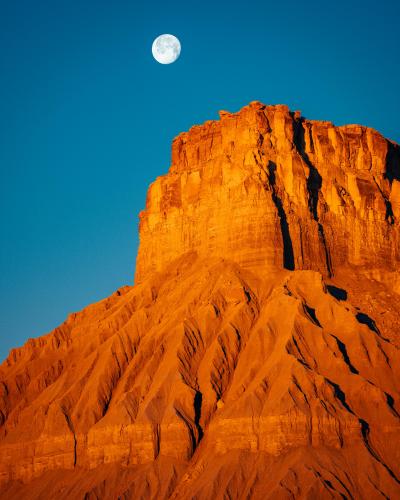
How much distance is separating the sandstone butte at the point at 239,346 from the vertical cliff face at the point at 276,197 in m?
0.20

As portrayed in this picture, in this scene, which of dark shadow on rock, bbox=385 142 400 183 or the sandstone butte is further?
dark shadow on rock, bbox=385 142 400 183

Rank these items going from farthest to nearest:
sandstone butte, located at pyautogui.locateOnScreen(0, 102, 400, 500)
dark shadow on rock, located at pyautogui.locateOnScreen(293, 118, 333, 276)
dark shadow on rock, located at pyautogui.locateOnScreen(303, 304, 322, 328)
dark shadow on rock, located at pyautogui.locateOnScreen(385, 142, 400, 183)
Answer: dark shadow on rock, located at pyautogui.locateOnScreen(385, 142, 400, 183), dark shadow on rock, located at pyautogui.locateOnScreen(293, 118, 333, 276), dark shadow on rock, located at pyautogui.locateOnScreen(303, 304, 322, 328), sandstone butte, located at pyautogui.locateOnScreen(0, 102, 400, 500)

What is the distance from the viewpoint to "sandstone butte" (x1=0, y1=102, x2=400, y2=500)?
112 metres

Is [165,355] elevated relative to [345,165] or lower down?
lower down

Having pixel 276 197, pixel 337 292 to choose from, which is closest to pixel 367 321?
pixel 337 292

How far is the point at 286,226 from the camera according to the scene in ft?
450

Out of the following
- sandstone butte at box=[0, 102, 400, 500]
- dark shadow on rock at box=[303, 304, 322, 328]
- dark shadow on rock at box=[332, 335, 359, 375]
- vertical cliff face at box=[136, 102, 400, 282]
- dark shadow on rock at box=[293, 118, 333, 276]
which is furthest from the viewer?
dark shadow on rock at box=[293, 118, 333, 276]

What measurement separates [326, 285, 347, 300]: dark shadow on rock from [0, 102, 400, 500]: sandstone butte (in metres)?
0.92

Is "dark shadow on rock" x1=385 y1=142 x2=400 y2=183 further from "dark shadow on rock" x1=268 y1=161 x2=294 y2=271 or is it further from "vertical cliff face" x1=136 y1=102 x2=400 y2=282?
"dark shadow on rock" x1=268 y1=161 x2=294 y2=271

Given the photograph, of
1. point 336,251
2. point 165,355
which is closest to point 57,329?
point 165,355

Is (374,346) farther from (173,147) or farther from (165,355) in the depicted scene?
(173,147)

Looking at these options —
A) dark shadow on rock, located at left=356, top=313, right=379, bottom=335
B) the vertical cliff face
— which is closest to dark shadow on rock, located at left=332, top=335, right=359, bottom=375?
dark shadow on rock, located at left=356, top=313, right=379, bottom=335

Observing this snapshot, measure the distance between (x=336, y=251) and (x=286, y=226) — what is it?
7.21 metres

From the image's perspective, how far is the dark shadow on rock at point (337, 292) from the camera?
134 metres
